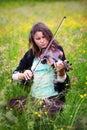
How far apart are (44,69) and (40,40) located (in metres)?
0.23

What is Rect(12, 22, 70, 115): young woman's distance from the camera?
12.3 feet

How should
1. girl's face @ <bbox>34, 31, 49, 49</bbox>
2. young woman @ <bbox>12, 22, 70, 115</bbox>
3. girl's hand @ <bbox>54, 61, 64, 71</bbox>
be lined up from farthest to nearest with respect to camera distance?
girl's face @ <bbox>34, 31, 49, 49</bbox>, young woman @ <bbox>12, 22, 70, 115</bbox>, girl's hand @ <bbox>54, 61, 64, 71</bbox>

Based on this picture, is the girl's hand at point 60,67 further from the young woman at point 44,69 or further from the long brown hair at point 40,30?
the long brown hair at point 40,30

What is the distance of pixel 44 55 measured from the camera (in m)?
3.78

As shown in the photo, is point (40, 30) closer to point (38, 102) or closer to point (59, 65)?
point (59, 65)

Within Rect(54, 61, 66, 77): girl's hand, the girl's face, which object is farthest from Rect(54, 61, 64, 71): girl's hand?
the girl's face

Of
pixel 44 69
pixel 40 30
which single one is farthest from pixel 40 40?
pixel 44 69

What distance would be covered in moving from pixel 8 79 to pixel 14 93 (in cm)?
16

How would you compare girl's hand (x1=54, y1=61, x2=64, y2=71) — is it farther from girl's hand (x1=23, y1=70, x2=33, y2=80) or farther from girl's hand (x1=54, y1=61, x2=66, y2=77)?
girl's hand (x1=23, y1=70, x2=33, y2=80)

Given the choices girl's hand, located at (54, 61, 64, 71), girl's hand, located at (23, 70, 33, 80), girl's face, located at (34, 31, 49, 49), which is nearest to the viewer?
girl's hand, located at (54, 61, 64, 71)

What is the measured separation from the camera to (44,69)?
3951 mm

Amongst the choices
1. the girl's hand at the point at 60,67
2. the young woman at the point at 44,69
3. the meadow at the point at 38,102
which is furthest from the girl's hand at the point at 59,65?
the meadow at the point at 38,102

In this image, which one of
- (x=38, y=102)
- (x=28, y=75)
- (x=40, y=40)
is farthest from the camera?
(x=40, y=40)

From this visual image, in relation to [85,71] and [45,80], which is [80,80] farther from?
[45,80]
